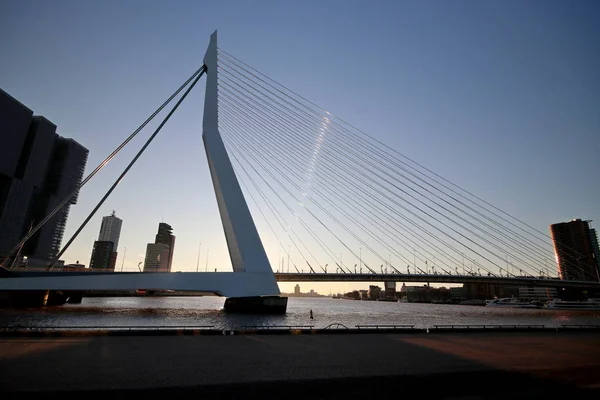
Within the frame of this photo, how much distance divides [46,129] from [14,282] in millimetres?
82955

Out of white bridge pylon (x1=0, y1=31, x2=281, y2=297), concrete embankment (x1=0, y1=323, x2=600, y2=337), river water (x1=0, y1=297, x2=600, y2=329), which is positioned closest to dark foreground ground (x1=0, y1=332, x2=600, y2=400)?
concrete embankment (x1=0, y1=323, x2=600, y2=337)

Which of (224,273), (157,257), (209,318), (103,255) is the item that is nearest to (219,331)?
(224,273)

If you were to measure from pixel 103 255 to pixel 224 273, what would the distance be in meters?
191

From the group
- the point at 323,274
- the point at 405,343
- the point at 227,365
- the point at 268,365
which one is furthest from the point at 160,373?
the point at 323,274

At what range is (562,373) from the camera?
6297 millimetres

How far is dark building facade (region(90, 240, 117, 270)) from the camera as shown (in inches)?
6786

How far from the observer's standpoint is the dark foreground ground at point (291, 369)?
499 cm

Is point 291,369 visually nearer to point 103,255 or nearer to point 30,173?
point 30,173

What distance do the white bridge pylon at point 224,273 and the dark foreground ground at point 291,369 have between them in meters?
11.5

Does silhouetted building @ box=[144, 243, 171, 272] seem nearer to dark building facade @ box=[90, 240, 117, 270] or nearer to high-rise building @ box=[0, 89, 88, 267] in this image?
dark building facade @ box=[90, 240, 117, 270]

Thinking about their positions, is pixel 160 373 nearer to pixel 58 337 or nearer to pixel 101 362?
pixel 101 362

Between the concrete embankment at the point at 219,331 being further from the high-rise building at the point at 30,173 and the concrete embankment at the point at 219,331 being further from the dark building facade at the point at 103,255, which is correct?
the dark building facade at the point at 103,255

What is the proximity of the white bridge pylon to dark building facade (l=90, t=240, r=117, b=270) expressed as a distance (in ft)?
567

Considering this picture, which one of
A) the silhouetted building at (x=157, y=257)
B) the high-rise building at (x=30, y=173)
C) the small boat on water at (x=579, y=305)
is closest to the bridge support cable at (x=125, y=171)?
the high-rise building at (x=30, y=173)
